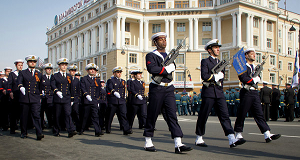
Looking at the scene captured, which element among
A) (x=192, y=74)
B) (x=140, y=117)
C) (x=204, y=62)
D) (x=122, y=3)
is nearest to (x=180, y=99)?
(x=140, y=117)

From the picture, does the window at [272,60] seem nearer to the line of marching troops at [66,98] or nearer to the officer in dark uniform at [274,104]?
the officer in dark uniform at [274,104]

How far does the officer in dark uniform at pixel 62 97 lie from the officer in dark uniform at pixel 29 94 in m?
0.51

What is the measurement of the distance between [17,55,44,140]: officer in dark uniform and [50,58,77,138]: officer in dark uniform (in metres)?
0.51

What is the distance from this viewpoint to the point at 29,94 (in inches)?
344

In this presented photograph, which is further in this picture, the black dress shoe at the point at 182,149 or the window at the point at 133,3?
the window at the point at 133,3

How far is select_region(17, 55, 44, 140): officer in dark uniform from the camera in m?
8.67

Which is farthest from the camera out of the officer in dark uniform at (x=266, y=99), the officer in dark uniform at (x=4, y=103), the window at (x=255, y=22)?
the window at (x=255, y=22)

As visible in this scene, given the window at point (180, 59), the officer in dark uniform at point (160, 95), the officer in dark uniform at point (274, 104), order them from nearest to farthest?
the officer in dark uniform at point (160, 95)
the officer in dark uniform at point (274, 104)
the window at point (180, 59)

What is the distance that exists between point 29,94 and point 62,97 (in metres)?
0.93

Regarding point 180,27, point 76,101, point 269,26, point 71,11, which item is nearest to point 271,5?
point 269,26

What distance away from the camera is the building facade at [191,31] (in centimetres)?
5775

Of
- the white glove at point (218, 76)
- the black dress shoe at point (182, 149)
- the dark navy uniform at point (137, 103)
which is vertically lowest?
the black dress shoe at point (182, 149)

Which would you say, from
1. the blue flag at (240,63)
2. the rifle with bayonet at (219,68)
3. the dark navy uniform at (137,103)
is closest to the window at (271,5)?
the dark navy uniform at (137,103)

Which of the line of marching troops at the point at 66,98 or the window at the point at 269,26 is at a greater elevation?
the window at the point at 269,26
